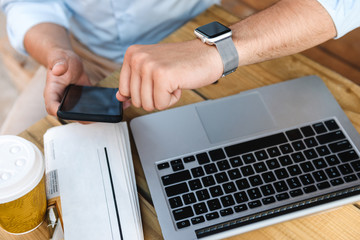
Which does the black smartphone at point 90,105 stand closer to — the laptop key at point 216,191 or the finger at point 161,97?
the finger at point 161,97

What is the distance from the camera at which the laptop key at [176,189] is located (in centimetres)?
58

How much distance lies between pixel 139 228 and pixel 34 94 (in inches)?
24.2

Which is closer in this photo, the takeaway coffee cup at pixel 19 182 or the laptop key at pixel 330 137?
the takeaway coffee cup at pixel 19 182

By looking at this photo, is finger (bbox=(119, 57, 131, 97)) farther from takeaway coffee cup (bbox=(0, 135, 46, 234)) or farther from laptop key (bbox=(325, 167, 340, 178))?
laptop key (bbox=(325, 167, 340, 178))

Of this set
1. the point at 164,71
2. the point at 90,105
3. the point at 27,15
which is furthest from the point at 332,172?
the point at 27,15

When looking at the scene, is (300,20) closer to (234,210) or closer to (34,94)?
(234,210)

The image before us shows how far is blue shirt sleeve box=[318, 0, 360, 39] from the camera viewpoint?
658 mm

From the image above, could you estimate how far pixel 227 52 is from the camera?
2.07 feet

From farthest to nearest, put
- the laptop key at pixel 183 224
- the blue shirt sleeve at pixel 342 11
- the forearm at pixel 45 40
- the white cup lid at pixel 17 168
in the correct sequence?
the forearm at pixel 45 40, the blue shirt sleeve at pixel 342 11, the laptop key at pixel 183 224, the white cup lid at pixel 17 168

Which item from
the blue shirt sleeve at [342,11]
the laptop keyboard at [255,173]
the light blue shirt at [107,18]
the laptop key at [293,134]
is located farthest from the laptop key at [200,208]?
the light blue shirt at [107,18]

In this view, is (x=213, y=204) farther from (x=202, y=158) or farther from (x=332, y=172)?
(x=332, y=172)

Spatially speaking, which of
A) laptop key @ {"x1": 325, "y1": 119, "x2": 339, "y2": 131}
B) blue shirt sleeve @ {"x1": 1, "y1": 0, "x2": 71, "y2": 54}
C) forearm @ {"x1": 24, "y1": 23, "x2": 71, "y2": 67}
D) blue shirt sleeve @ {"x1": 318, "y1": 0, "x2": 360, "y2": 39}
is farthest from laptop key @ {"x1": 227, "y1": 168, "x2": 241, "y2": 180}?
blue shirt sleeve @ {"x1": 1, "y1": 0, "x2": 71, "y2": 54}

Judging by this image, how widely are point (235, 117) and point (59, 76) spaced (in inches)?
14.7

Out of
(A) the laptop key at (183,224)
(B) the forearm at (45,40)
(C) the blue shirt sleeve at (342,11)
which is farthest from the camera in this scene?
(B) the forearm at (45,40)
